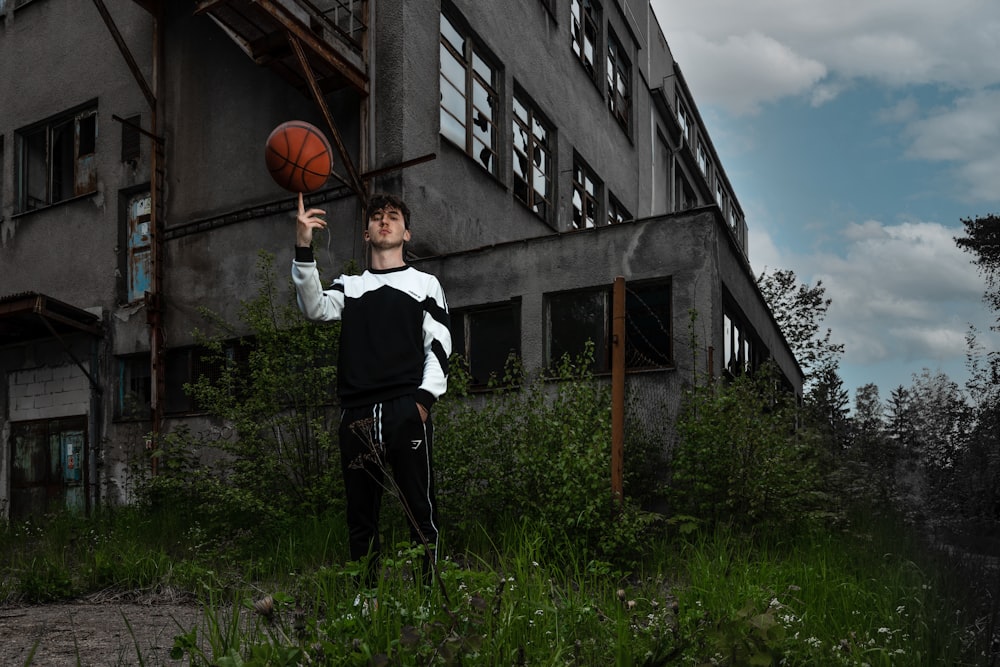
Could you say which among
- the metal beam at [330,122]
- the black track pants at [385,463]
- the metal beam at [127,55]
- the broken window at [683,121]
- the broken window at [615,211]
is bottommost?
the black track pants at [385,463]

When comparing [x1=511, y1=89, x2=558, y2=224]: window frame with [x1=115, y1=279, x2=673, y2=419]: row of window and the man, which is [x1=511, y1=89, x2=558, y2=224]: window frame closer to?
[x1=115, y1=279, x2=673, y2=419]: row of window

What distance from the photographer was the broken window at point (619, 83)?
19844 millimetres

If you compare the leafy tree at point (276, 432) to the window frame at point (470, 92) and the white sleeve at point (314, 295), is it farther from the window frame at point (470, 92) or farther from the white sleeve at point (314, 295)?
the window frame at point (470, 92)

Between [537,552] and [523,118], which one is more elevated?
[523,118]

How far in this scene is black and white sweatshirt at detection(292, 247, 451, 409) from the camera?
4.20 m

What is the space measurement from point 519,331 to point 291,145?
4653mm

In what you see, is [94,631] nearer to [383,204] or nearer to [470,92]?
[383,204]

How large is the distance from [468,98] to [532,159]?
255cm

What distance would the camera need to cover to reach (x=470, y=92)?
42.9ft

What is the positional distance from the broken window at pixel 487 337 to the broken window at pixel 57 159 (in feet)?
25.0

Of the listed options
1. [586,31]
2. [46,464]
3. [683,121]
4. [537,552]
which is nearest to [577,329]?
[537,552]

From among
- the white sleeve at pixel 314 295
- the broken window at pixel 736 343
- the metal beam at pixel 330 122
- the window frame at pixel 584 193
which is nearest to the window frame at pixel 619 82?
the window frame at pixel 584 193

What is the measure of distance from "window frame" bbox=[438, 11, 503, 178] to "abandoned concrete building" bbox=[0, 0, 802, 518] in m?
0.05

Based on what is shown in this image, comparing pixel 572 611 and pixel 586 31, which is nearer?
pixel 572 611
